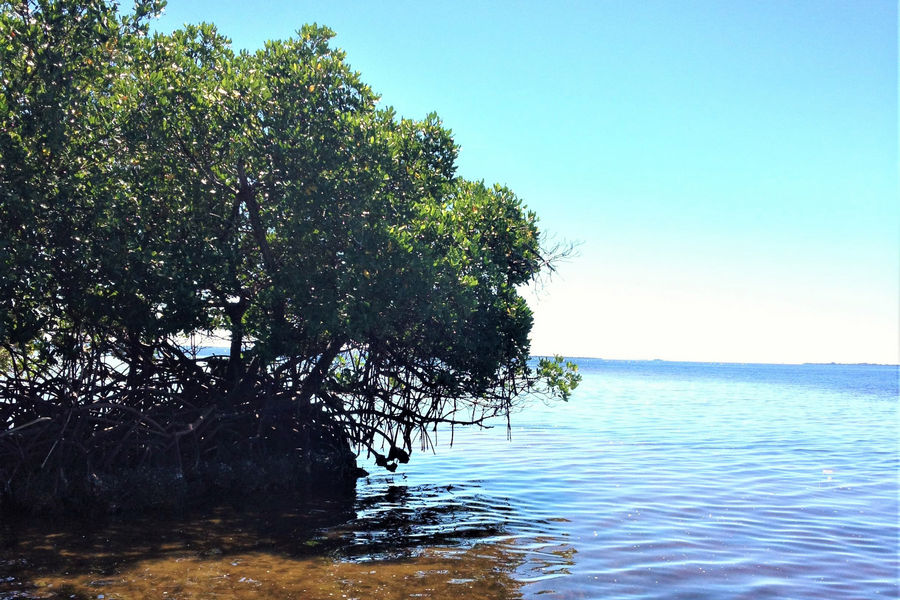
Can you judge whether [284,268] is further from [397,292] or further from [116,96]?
[116,96]

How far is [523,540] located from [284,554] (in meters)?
3.63

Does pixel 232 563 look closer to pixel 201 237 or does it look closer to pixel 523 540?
pixel 523 540

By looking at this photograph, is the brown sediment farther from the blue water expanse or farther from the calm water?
the blue water expanse

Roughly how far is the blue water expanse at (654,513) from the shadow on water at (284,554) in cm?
7

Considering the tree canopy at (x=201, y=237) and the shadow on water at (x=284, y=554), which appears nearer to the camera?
the shadow on water at (x=284, y=554)

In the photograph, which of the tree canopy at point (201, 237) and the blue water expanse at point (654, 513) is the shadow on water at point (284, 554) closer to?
the blue water expanse at point (654, 513)

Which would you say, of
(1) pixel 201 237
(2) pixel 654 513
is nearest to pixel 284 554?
(1) pixel 201 237

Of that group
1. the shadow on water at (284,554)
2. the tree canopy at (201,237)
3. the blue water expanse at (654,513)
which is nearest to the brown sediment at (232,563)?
the shadow on water at (284,554)

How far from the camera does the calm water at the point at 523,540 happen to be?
8.45 m

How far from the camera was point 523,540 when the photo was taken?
10750 mm

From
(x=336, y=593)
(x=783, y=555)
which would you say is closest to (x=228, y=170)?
(x=336, y=593)

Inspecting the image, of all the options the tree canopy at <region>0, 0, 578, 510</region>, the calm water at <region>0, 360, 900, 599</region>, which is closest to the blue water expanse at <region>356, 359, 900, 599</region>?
the calm water at <region>0, 360, 900, 599</region>

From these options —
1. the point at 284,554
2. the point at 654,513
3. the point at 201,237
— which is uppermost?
the point at 201,237

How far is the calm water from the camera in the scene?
27.7 ft
